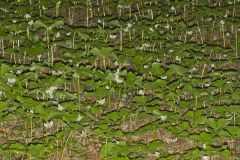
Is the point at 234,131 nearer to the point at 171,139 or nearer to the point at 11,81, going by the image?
the point at 171,139

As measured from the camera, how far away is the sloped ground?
3.08 m

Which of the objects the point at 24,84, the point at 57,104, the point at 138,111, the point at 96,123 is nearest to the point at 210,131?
the point at 138,111

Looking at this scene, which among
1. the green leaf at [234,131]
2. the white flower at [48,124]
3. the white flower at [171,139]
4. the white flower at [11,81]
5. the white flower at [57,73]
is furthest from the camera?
the white flower at [57,73]

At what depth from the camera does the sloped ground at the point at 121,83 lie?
121 inches

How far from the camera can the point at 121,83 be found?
370 centimetres

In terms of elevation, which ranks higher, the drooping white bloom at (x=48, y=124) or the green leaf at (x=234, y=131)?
the green leaf at (x=234, y=131)

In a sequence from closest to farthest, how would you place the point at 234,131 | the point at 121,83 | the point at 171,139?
→ the point at 234,131 → the point at 171,139 → the point at 121,83

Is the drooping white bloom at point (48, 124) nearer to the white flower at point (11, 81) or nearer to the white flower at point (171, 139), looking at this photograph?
the white flower at point (11, 81)

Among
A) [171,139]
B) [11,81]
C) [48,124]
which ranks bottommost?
[171,139]

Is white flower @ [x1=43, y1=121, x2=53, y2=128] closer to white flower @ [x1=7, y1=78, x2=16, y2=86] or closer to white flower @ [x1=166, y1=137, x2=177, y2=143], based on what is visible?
white flower @ [x1=7, y1=78, x2=16, y2=86]

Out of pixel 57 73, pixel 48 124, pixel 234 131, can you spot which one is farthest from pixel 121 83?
pixel 234 131

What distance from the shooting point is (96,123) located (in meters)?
3.25

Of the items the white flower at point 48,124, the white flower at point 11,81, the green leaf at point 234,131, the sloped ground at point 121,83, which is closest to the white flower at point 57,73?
the sloped ground at point 121,83

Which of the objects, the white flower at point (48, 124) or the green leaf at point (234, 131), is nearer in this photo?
the green leaf at point (234, 131)
